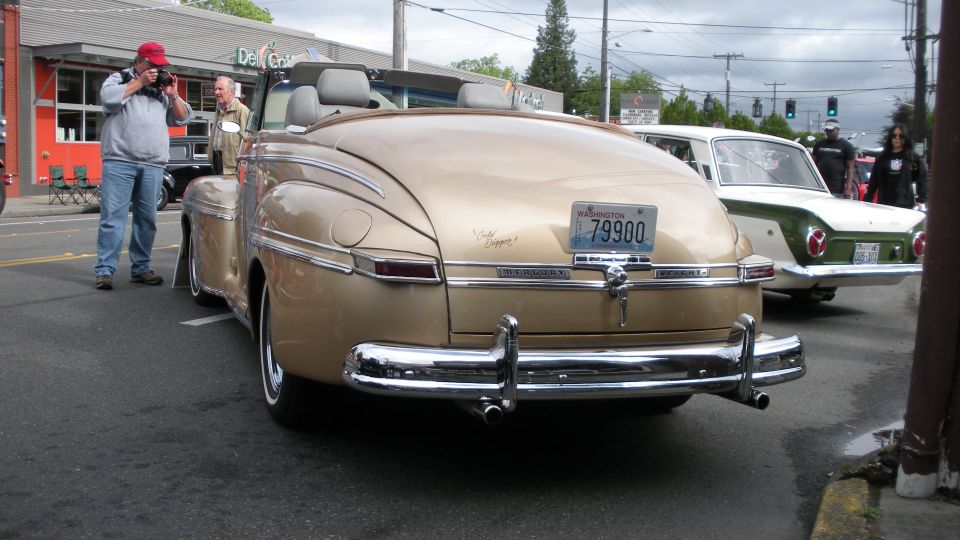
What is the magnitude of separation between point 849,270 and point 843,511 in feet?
15.5

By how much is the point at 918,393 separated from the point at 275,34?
34609 millimetres

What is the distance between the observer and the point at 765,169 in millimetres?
9133

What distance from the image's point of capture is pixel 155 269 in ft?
31.1

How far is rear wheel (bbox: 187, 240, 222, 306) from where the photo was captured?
702 cm

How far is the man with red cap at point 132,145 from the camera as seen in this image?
7676 millimetres

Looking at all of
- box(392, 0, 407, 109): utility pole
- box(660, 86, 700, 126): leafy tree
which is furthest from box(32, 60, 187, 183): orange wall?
box(660, 86, 700, 126): leafy tree

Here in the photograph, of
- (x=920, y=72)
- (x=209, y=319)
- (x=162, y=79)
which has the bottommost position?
(x=209, y=319)

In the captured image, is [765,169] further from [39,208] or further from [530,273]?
[39,208]

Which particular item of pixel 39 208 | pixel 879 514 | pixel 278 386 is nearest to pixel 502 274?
pixel 278 386

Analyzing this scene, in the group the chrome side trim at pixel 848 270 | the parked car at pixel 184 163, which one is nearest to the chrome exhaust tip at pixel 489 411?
the chrome side trim at pixel 848 270

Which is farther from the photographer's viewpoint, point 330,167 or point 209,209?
point 209,209

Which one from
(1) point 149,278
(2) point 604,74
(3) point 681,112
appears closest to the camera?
(1) point 149,278

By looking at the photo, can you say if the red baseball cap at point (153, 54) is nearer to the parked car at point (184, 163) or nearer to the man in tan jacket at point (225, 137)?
the man in tan jacket at point (225, 137)

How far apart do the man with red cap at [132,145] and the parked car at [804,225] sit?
4.28 meters
